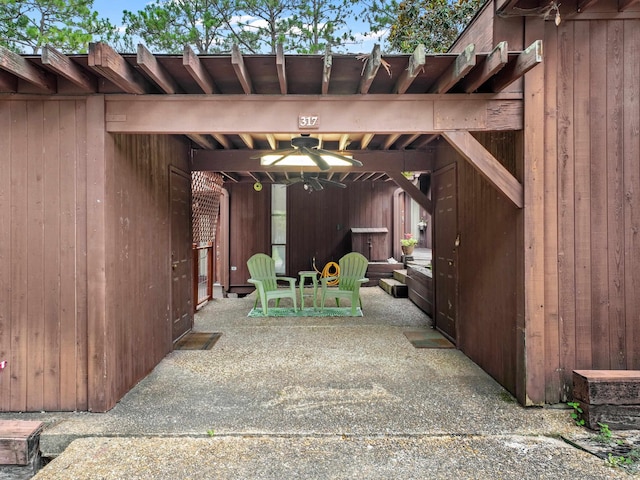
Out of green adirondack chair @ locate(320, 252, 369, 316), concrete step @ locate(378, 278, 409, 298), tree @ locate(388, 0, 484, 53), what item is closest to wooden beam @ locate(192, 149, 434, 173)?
green adirondack chair @ locate(320, 252, 369, 316)

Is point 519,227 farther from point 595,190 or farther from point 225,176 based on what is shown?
point 225,176

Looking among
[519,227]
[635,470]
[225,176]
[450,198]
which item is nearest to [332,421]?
[635,470]

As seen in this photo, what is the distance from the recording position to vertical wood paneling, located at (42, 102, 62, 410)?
8.38 feet

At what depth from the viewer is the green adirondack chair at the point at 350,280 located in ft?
17.7

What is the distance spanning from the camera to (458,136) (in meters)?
2.65

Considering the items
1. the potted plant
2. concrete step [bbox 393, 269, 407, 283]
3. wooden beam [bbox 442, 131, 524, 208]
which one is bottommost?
concrete step [bbox 393, 269, 407, 283]

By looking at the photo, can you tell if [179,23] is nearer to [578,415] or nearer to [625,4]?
[625,4]

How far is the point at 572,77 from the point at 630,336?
191 centimetres

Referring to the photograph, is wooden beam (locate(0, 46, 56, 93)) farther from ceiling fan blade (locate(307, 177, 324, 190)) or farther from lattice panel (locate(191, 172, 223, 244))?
ceiling fan blade (locate(307, 177, 324, 190))

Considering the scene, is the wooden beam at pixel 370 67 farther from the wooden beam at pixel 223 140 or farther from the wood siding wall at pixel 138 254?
the wooden beam at pixel 223 140

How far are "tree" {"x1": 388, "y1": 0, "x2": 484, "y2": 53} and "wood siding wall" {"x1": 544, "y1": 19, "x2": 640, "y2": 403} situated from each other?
464 centimetres

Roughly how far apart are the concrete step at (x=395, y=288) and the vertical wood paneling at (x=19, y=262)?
5.52 metres

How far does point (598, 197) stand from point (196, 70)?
290 centimetres

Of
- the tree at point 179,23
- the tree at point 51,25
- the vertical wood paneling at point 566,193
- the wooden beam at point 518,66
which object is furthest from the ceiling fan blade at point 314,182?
the tree at point 179,23
